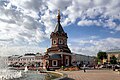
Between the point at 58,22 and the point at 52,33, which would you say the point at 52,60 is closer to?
the point at 52,33

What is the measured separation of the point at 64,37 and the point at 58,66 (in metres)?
9.04

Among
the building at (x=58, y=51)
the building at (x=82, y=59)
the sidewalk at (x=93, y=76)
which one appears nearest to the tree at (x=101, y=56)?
the building at (x=82, y=59)

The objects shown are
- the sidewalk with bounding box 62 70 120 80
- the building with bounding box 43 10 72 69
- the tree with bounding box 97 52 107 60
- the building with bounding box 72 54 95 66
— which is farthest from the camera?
the building with bounding box 72 54 95 66

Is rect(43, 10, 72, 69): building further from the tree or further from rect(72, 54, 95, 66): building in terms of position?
rect(72, 54, 95, 66): building

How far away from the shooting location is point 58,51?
59.2 meters

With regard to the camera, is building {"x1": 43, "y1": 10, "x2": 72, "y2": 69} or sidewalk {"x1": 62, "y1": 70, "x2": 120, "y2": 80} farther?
building {"x1": 43, "y1": 10, "x2": 72, "y2": 69}

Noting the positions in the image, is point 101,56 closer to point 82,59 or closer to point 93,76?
point 82,59

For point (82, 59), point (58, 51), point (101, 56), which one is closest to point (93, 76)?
point (58, 51)

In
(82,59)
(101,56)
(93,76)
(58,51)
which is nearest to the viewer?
(93,76)

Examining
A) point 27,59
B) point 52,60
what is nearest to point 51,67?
point 52,60

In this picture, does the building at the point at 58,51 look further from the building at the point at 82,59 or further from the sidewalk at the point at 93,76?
the building at the point at 82,59

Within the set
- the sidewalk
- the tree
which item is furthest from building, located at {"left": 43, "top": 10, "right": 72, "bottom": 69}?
the tree

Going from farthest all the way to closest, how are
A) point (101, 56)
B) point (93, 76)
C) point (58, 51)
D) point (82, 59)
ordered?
point (82, 59)
point (101, 56)
point (58, 51)
point (93, 76)

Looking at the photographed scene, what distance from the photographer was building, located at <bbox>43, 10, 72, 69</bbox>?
191 ft
